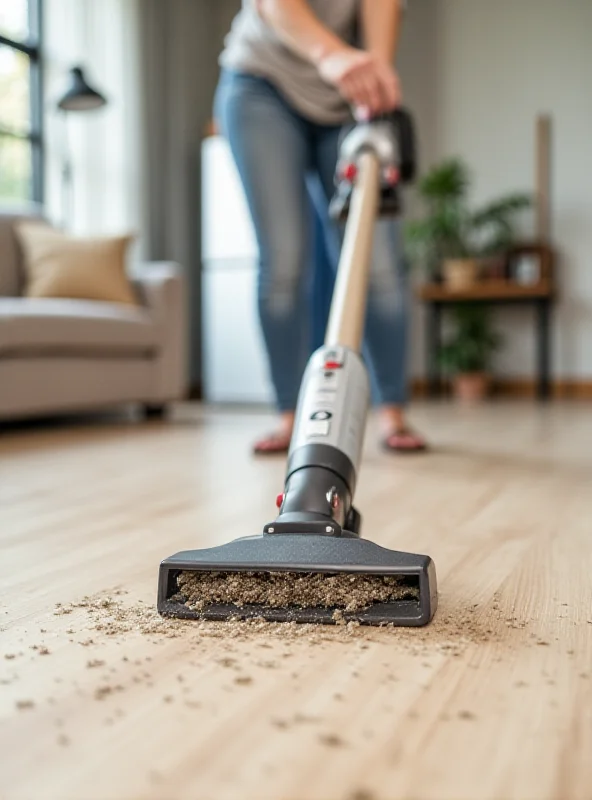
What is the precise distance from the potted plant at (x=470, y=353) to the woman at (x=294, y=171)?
2.57 m

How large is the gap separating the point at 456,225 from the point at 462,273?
24 cm

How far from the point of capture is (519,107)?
4.78 m

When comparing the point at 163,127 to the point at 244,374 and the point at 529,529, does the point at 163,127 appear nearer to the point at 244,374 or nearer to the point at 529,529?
the point at 244,374

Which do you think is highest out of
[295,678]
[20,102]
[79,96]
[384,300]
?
[20,102]

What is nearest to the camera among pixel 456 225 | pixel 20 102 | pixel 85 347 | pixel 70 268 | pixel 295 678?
pixel 295 678

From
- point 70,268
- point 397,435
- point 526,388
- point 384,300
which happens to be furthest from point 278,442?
point 526,388

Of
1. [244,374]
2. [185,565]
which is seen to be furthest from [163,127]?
[185,565]

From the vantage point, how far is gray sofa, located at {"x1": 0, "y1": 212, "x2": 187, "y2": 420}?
2.61m

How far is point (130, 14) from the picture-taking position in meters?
4.45

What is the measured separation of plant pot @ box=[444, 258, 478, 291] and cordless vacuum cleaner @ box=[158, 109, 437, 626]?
12.1 ft

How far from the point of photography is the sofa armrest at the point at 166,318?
3.20 m

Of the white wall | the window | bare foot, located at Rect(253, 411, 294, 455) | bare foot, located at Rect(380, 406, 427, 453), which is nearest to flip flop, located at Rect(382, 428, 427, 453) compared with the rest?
bare foot, located at Rect(380, 406, 427, 453)

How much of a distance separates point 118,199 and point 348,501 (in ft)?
12.6

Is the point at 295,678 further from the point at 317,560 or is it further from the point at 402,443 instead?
the point at 402,443
